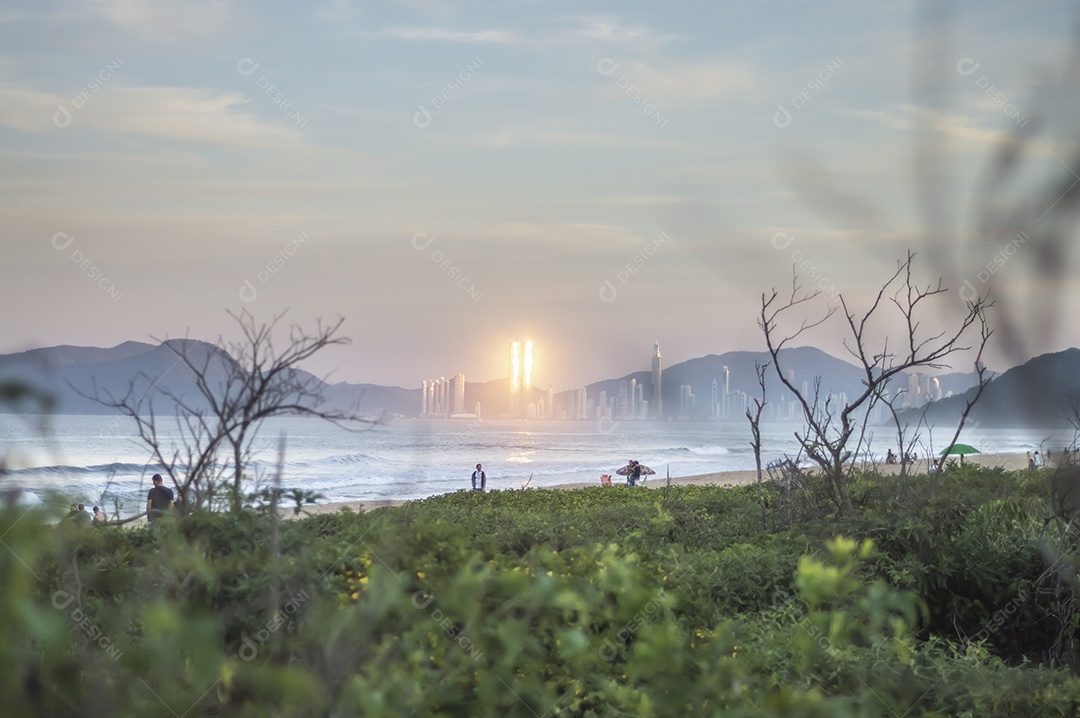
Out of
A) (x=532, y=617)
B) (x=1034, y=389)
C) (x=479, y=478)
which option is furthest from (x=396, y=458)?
(x=1034, y=389)

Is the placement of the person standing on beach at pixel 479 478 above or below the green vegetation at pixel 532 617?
above

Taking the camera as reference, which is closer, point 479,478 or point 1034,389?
point 1034,389

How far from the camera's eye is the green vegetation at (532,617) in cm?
188

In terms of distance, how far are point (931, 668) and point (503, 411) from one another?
173881 mm

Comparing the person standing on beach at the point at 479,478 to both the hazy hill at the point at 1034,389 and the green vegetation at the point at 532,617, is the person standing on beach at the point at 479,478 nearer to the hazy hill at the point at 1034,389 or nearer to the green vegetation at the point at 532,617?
the green vegetation at the point at 532,617

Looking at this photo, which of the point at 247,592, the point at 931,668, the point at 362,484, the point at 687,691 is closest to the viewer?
the point at 687,691

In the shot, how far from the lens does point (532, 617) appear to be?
353cm

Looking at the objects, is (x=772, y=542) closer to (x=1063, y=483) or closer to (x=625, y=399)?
(x=1063, y=483)

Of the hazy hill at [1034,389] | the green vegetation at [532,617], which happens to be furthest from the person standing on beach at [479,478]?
the hazy hill at [1034,389]

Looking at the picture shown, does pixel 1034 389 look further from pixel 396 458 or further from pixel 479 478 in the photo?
pixel 396 458

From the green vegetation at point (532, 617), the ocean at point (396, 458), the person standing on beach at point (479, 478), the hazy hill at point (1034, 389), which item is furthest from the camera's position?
the ocean at point (396, 458)

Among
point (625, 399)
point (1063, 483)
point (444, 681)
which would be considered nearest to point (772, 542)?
point (444, 681)

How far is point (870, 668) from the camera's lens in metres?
4.97

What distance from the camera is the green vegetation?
1.88 meters
